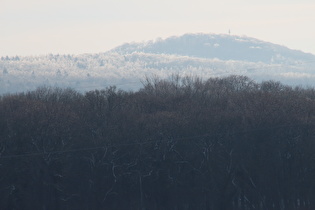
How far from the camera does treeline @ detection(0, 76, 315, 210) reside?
55.7 m

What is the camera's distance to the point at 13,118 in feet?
189

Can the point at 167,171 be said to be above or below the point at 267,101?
below

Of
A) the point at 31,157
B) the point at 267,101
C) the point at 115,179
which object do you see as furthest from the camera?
the point at 267,101

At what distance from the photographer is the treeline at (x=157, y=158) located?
55656 millimetres

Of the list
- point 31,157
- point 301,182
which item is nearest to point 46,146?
point 31,157

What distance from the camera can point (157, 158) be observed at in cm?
5938

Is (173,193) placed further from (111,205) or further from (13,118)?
(13,118)

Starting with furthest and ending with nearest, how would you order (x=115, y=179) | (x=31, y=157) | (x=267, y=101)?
(x=267, y=101), (x=115, y=179), (x=31, y=157)

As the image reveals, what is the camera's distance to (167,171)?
59438 millimetres

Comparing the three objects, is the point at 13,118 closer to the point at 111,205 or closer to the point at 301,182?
the point at 111,205

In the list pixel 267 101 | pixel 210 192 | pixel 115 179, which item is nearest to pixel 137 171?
pixel 115 179

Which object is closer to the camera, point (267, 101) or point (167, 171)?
point (167, 171)

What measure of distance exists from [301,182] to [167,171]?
1113 centimetres

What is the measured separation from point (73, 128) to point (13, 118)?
479cm
